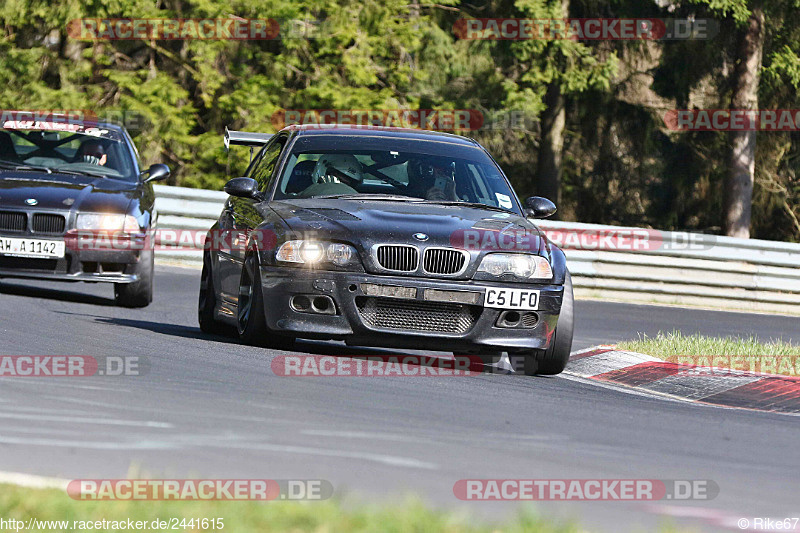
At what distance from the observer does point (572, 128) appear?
3397 centimetres

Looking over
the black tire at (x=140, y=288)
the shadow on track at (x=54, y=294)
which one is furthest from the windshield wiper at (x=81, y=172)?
the shadow on track at (x=54, y=294)

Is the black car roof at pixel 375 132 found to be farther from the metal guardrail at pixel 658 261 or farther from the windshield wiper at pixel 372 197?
the metal guardrail at pixel 658 261

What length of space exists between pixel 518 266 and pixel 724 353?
2.98 meters

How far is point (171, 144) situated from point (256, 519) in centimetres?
2446

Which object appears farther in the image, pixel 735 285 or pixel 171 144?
pixel 171 144

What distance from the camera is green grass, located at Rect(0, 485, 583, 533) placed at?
4.11 m

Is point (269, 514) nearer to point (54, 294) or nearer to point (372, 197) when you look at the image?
point (372, 197)

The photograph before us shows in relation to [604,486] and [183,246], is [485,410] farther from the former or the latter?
[183,246]

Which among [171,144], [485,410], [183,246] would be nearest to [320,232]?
[485,410]

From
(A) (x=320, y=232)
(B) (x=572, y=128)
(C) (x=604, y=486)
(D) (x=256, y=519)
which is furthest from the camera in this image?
(B) (x=572, y=128)

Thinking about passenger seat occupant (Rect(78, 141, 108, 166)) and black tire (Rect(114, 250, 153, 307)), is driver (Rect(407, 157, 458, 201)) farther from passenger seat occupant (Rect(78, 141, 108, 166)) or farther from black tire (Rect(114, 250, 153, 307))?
passenger seat occupant (Rect(78, 141, 108, 166))

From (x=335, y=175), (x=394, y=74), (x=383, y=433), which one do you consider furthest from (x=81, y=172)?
(x=394, y=74)

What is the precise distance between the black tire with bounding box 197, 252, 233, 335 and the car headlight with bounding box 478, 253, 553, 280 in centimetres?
269

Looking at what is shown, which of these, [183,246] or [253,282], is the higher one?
[253,282]
